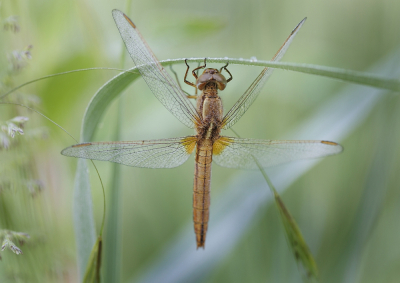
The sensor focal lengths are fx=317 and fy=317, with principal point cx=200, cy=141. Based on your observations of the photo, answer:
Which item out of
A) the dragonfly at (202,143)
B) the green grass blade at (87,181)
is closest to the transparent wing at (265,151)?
the dragonfly at (202,143)

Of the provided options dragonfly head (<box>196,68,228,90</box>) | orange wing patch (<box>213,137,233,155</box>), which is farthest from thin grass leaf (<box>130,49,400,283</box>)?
dragonfly head (<box>196,68,228,90</box>)

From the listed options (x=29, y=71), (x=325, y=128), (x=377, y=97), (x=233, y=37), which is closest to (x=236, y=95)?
(x=233, y=37)

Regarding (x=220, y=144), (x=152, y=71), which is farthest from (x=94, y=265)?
(x=220, y=144)

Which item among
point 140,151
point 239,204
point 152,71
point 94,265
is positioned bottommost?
point 94,265

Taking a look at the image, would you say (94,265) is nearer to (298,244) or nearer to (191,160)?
(298,244)

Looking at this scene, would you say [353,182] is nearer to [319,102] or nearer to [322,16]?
[319,102]

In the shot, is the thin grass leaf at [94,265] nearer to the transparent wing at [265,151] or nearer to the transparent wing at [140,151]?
the transparent wing at [140,151]

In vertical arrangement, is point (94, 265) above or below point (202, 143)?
below
